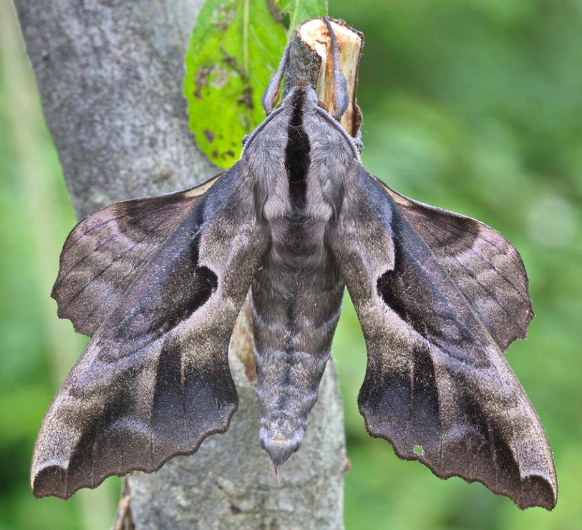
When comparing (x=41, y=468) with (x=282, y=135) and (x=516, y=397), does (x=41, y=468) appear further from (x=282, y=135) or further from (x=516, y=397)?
(x=516, y=397)

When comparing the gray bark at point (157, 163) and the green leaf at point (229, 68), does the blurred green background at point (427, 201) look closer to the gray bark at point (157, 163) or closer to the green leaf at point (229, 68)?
the gray bark at point (157, 163)

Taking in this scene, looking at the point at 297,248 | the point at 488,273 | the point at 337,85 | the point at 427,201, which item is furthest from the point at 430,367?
the point at 427,201

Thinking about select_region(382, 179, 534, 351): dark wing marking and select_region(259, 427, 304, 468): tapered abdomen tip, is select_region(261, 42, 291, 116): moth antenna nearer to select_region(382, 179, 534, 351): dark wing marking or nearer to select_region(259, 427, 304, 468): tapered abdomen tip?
select_region(382, 179, 534, 351): dark wing marking

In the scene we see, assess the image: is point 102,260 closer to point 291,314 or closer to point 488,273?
point 291,314

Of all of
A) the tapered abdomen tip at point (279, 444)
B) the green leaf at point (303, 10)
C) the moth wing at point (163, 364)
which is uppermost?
the green leaf at point (303, 10)

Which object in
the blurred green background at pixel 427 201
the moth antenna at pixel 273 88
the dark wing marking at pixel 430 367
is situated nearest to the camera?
the dark wing marking at pixel 430 367

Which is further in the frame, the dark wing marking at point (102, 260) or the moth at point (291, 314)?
the dark wing marking at point (102, 260)

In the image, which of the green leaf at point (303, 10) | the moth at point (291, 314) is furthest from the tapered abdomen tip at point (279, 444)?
the green leaf at point (303, 10)

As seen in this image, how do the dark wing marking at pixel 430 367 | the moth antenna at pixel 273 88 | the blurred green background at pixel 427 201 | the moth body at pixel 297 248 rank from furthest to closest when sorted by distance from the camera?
1. the blurred green background at pixel 427 201
2. the moth antenna at pixel 273 88
3. the moth body at pixel 297 248
4. the dark wing marking at pixel 430 367
